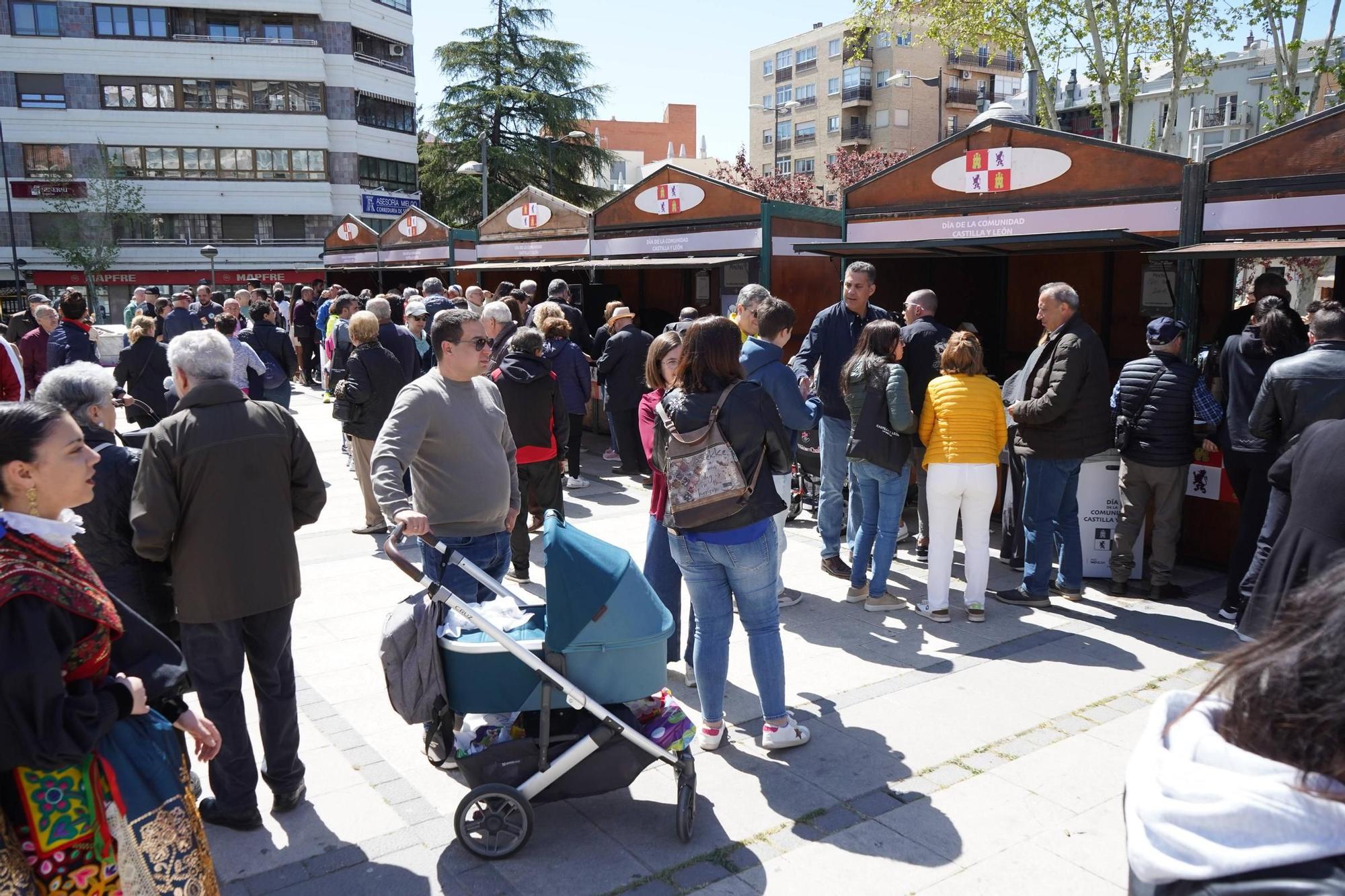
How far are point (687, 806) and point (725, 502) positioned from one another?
1.14 meters

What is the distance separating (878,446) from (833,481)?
0.91m

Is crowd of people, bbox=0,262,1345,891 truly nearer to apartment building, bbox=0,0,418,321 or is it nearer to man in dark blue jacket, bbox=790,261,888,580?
man in dark blue jacket, bbox=790,261,888,580

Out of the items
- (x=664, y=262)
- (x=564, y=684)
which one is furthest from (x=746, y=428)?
(x=664, y=262)

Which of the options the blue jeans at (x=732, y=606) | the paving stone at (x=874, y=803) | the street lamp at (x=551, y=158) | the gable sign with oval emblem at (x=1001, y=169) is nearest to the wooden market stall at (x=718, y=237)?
the gable sign with oval emblem at (x=1001, y=169)

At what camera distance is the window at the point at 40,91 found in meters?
43.0

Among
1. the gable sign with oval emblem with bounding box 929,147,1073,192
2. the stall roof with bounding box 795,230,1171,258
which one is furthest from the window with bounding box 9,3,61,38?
the gable sign with oval emblem with bounding box 929,147,1073,192

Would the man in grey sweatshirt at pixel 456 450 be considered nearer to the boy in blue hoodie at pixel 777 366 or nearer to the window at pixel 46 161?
the boy in blue hoodie at pixel 777 366

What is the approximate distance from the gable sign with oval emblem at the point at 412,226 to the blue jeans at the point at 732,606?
53.5 ft

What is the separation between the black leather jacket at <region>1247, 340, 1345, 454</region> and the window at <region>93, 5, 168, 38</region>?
49528 millimetres

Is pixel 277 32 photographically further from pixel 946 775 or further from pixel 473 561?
pixel 946 775

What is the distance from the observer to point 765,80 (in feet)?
230

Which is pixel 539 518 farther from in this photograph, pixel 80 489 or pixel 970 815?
pixel 80 489

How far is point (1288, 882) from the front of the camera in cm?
123

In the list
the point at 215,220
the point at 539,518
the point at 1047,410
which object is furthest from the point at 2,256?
the point at 1047,410
